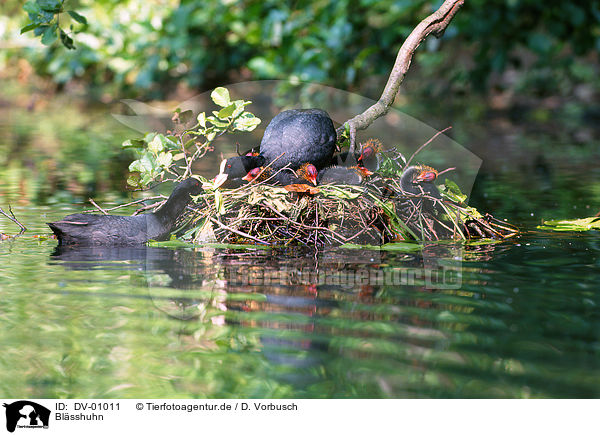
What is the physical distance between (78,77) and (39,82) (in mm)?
1222

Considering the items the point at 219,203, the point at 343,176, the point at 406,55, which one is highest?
the point at 406,55

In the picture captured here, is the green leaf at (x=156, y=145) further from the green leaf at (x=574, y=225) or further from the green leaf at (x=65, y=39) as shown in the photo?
the green leaf at (x=574, y=225)

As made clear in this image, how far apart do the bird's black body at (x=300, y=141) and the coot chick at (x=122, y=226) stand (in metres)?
0.38

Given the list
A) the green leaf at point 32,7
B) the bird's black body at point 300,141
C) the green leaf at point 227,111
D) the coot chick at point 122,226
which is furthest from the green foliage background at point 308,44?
the coot chick at point 122,226

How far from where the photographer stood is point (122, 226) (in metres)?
3.39

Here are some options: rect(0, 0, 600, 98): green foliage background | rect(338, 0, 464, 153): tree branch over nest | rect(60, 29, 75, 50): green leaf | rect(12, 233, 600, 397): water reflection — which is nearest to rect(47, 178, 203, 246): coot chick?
rect(12, 233, 600, 397): water reflection

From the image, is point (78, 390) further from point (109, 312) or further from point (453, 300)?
point (453, 300)

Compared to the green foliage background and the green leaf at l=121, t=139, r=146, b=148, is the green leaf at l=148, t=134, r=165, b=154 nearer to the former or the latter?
the green leaf at l=121, t=139, r=146, b=148

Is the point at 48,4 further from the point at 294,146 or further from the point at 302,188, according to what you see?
the point at 302,188

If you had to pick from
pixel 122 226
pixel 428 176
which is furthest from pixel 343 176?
pixel 122 226

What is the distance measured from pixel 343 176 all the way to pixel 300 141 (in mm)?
265

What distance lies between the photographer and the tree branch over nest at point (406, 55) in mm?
3768
